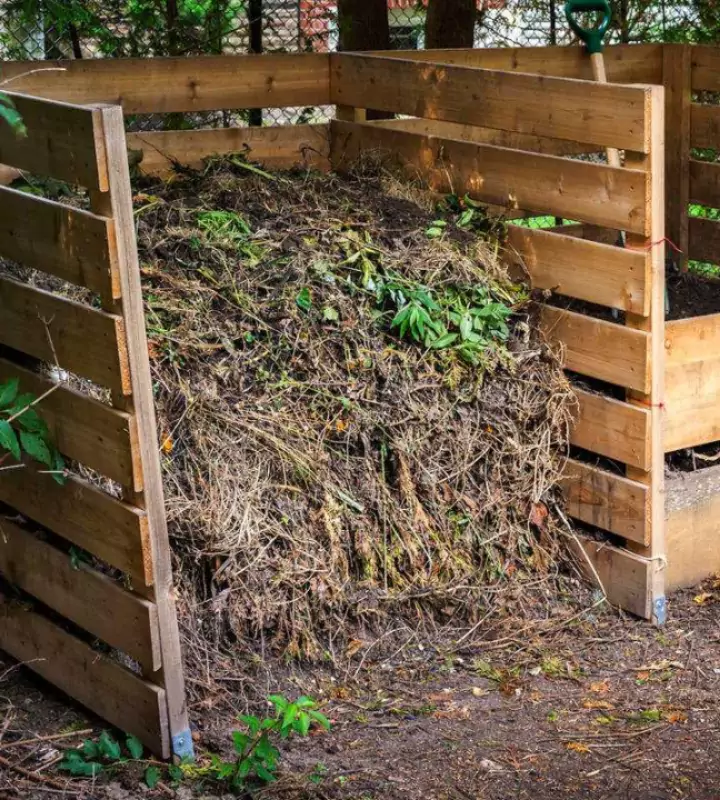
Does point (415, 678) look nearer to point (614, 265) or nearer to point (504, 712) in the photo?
point (504, 712)

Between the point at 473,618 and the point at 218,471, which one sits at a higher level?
the point at 218,471

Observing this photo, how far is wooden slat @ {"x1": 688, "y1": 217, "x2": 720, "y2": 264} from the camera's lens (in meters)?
6.92

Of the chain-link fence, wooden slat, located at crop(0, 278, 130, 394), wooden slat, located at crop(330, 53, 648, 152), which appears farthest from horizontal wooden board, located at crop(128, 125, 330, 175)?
wooden slat, located at crop(0, 278, 130, 394)

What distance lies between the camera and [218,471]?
176 inches

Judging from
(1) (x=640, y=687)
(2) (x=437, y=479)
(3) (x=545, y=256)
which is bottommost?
(1) (x=640, y=687)

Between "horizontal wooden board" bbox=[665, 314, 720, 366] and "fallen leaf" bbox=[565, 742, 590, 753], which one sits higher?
"horizontal wooden board" bbox=[665, 314, 720, 366]

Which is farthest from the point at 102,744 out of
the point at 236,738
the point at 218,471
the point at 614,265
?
the point at 614,265

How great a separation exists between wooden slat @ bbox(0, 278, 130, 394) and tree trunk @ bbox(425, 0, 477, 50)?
493 cm

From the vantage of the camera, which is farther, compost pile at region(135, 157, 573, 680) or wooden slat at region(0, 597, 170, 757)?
compost pile at region(135, 157, 573, 680)

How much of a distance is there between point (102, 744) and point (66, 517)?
0.75 m

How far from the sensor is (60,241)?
3727 mm

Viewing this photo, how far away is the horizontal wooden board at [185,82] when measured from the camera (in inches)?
223

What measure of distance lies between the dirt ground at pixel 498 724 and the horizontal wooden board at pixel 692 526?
0.89ft

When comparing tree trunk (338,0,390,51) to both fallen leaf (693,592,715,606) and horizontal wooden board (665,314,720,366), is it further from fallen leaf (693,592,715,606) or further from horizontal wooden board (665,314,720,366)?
fallen leaf (693,592,715,606)
